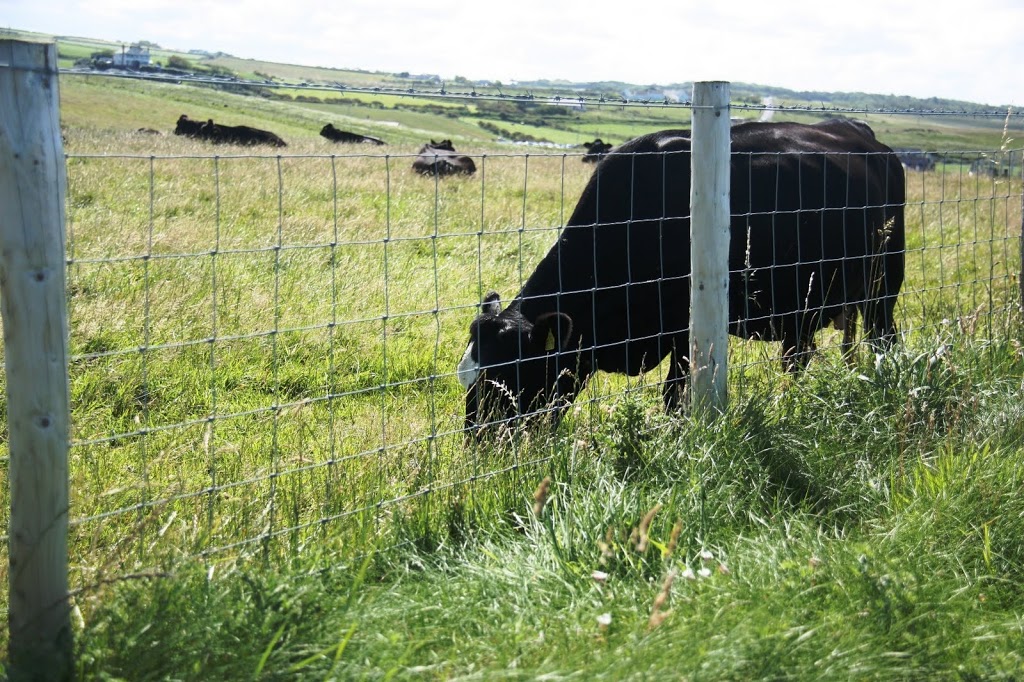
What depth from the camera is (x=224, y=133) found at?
28953 mm

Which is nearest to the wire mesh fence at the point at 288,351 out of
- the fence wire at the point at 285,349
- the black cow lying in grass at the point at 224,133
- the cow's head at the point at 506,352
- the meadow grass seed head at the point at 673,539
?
the fence wire at the point at 285,349

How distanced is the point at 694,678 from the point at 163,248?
807cm

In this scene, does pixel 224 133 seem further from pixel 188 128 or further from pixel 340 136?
pixel 340 136

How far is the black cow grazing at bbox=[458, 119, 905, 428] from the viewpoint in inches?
211

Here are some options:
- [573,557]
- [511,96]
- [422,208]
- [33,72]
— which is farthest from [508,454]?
[422,208]

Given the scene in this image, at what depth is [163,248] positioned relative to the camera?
31.8 feet

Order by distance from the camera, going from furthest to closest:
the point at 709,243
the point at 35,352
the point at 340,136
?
the point at 340,136
the point at 709,243
the point at 35,352

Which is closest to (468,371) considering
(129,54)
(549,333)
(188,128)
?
(549,333)

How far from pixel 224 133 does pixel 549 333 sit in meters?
25.6

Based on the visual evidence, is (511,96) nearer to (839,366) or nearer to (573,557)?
(573,557)

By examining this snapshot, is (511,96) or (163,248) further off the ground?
(511,96)

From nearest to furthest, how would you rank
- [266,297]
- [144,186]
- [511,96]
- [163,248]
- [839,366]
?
1. [511,96]
2. [839,366]
3. [266,297]
4. [163,248]
5. [144,186]

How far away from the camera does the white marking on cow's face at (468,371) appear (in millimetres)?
5238

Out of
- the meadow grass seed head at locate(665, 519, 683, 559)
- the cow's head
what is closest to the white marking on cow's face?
the cow's head
